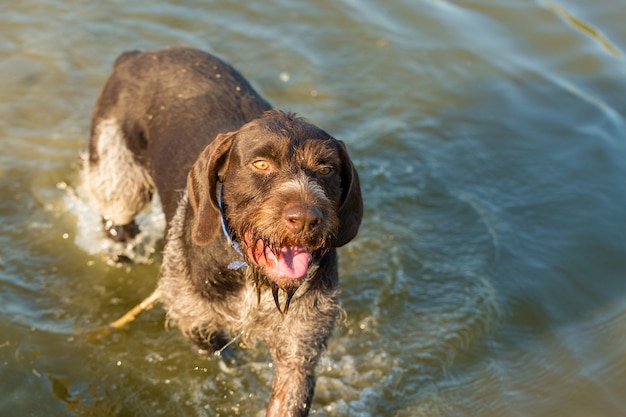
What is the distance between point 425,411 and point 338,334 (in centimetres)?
94

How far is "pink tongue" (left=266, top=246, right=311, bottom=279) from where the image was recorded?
4035 mm

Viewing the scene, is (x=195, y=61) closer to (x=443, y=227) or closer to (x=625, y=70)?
(x=443, y=227)

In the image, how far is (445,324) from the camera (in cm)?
628

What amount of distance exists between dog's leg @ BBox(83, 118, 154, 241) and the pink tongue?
2.30 m

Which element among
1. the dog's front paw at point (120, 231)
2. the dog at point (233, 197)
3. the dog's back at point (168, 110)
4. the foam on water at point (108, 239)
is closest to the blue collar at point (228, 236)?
the dog at point (233, 197)

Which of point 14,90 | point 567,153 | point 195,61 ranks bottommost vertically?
point 14,90

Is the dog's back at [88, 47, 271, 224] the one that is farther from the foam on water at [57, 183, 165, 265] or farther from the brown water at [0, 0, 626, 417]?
the brown water at [0, 0, 626, 417]

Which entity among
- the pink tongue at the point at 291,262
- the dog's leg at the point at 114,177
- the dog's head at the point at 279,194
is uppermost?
the dog's head at the point at 279,194

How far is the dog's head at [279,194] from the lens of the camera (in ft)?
12.6

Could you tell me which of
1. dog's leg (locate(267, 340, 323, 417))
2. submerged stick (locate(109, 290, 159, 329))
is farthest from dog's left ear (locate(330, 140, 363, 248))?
submerged stick (locate(109, 290, 159, 329))

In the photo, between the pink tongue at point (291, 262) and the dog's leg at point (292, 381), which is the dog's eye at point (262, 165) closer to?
the pink tongue at point (291, 262)

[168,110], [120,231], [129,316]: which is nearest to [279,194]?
[168,110]

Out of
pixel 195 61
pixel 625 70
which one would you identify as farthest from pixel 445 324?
pixel 625 70

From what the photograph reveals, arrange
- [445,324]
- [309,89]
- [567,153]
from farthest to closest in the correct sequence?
[309,89] < [567,153] < [445,324]
